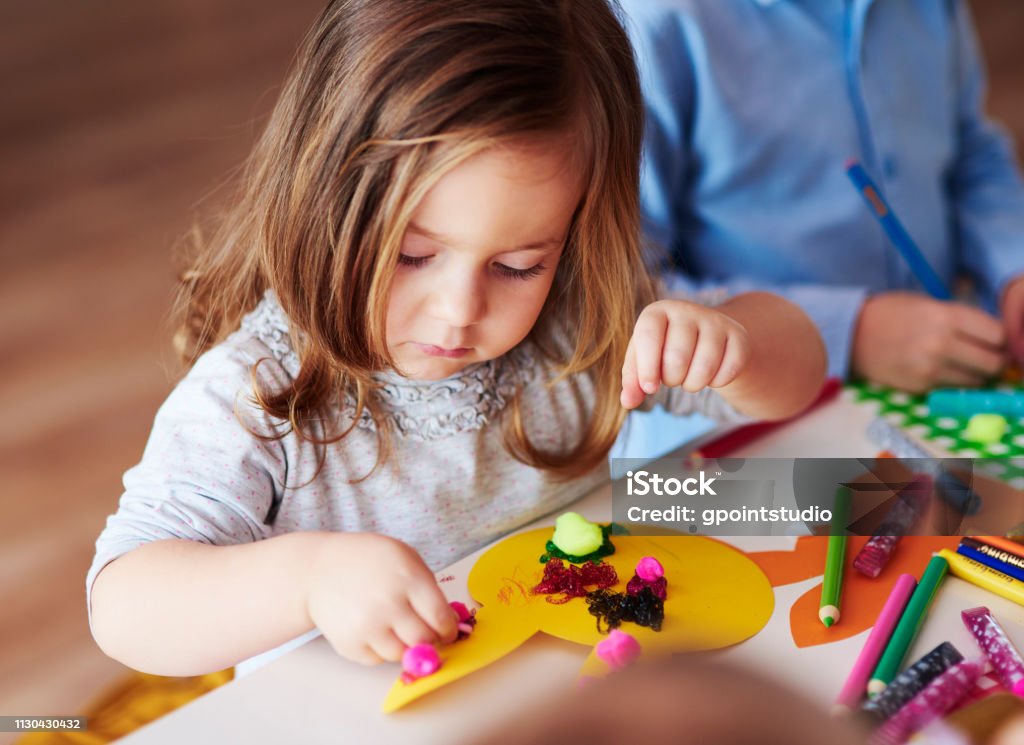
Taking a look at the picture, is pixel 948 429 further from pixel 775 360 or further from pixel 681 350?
pixel 681 350

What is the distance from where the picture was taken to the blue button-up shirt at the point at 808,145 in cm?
91

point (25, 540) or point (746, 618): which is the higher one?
point (746, 618)

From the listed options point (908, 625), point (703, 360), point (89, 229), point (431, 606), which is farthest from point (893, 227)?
point (89, 229)

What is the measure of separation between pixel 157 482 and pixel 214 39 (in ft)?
9.37

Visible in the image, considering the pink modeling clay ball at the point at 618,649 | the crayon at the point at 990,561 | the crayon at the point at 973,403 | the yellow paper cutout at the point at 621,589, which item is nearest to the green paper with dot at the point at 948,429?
the crayon at the point at 973,403

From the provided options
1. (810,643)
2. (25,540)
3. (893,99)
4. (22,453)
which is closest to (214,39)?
(22,453)

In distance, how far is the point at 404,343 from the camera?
639 mm

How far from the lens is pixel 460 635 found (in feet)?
1.80

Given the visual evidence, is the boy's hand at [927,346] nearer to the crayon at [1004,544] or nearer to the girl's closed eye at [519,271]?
the crayon at [1004,544]

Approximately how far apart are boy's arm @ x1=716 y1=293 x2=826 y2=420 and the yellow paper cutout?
0.46ft

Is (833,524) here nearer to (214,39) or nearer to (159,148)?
(159,148)

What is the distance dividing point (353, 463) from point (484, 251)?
213mm

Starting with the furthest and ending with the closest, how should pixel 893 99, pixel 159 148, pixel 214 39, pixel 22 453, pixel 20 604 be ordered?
pixel 214 39 < pixel 159 148 < pixel 22 453 < pixel 20 604 < pixel 893 99

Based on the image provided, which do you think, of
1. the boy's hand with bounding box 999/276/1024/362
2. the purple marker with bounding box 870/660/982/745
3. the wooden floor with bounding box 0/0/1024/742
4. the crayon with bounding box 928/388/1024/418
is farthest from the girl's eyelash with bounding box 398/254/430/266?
the boy's hand with bounding box 999/276/1024/362
